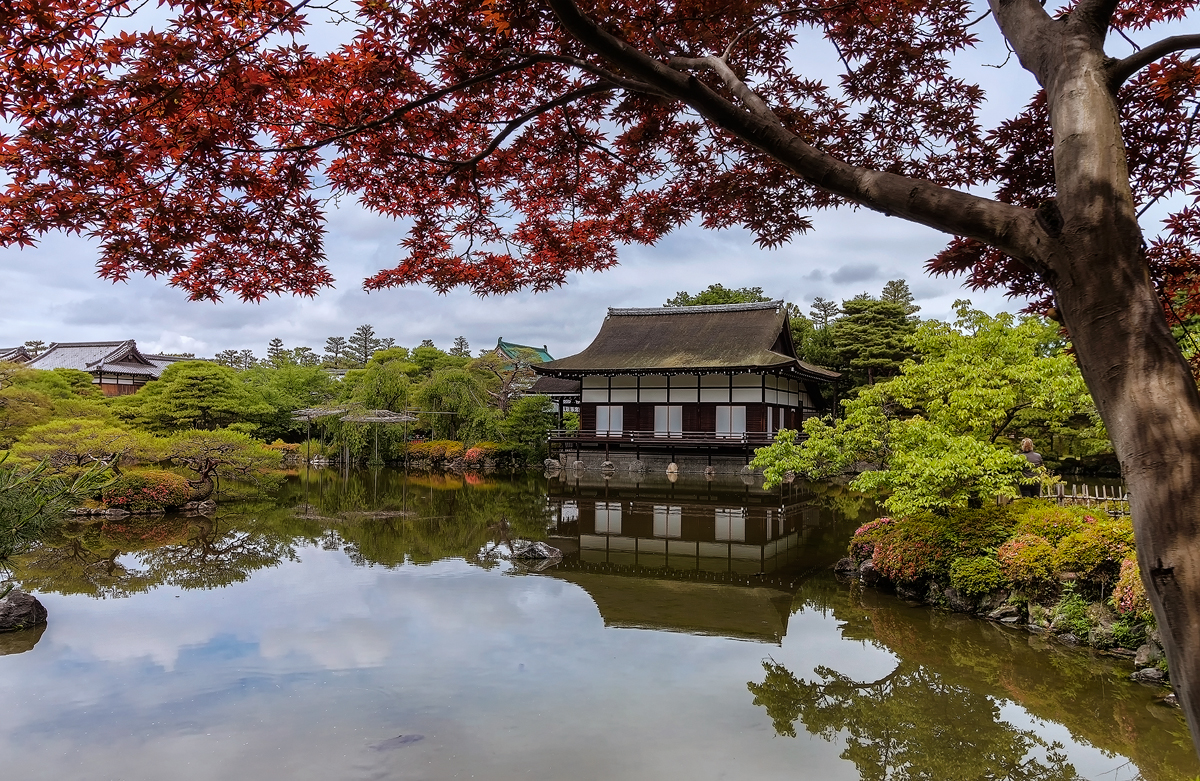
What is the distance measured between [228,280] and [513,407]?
24057 mm

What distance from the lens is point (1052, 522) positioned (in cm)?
683

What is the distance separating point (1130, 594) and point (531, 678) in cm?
485

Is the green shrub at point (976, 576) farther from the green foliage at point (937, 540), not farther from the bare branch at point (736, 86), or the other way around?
the bare branch at point (736, 86)

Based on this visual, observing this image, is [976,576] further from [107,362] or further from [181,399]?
[107,362]

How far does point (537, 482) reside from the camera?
21.2 metres

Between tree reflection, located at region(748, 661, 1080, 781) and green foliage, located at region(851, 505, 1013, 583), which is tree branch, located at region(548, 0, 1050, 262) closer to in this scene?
tree reflection, located at region(748, 661, 1080, 781)

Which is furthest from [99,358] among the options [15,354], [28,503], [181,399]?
[28,503]

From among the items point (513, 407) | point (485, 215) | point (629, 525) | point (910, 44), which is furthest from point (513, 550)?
point (513, 407)

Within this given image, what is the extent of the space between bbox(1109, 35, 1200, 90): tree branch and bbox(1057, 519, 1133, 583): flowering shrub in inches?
208

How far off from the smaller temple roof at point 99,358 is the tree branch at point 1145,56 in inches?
1434

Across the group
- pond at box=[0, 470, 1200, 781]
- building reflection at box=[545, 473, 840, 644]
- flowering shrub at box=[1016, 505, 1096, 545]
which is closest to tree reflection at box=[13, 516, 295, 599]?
pond at box=[0, 470, 1200, 781]

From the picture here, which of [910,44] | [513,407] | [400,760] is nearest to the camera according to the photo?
[910,44]

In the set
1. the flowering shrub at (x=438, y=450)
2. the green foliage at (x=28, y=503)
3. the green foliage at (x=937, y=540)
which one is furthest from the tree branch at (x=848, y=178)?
the flowering shrub at (x=438, y=450)

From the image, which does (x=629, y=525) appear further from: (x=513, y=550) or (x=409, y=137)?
(x=409, y=137)
